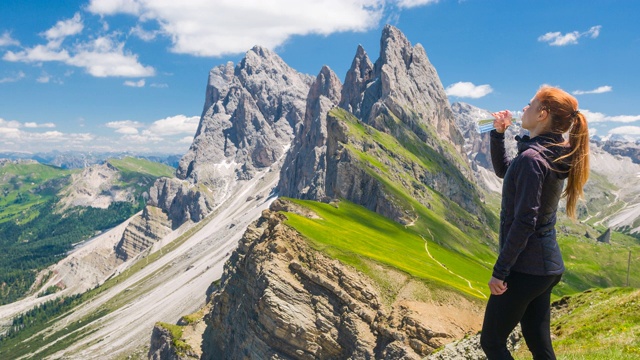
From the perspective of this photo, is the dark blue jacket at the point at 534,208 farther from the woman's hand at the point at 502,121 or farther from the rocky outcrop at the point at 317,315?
the rocky outcrop at the point at 317,315

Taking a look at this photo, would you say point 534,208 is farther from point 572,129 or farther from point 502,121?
point 502,121

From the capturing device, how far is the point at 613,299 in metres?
25.7

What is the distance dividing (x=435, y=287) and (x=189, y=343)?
61.6 metres

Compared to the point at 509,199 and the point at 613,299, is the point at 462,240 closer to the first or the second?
the point at 613,299

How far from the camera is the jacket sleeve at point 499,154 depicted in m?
10.8

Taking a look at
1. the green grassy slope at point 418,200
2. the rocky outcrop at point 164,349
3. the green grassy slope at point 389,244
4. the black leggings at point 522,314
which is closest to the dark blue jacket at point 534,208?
the black leggings at point 522,314

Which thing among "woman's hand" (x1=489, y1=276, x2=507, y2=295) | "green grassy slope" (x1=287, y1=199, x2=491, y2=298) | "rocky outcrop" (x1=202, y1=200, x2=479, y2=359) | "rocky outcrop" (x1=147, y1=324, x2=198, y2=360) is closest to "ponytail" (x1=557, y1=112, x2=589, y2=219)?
"woman's hand" (x1=489, y1=276, x2=507, y2=295)

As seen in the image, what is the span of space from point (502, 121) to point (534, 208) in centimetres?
333

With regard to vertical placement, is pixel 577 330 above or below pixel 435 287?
above

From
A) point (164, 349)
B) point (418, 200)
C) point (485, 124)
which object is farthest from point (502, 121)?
point (418, 200)

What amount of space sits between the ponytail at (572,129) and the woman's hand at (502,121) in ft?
5.03

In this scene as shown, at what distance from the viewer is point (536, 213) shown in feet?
27.0

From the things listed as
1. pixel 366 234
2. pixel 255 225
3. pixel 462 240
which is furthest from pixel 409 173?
pixel 255 225

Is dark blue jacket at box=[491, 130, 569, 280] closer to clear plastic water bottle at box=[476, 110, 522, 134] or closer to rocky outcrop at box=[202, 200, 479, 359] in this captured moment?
clear plastic water bottle at box=[476, 110, 522, 134]
